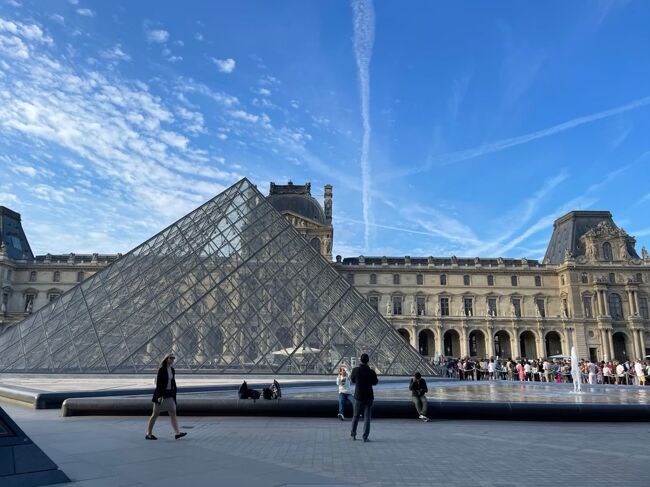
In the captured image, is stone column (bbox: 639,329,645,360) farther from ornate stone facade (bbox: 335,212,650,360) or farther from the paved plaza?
the paved plaza

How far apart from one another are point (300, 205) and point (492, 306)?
2423 cm

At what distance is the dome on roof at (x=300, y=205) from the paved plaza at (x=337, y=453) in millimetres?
48405

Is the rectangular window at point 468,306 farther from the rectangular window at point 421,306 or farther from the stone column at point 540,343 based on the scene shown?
the stone column at point 540,343

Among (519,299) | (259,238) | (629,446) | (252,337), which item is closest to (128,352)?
(252,337)

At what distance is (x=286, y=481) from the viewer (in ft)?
13.4

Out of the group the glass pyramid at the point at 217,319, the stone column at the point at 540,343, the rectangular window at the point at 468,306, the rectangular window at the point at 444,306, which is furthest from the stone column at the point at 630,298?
the glass pyramid at the point at 217,319

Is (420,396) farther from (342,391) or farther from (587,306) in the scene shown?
(587,306)

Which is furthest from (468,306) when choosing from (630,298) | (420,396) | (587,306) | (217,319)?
(420,396)

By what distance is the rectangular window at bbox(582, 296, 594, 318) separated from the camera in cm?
5072

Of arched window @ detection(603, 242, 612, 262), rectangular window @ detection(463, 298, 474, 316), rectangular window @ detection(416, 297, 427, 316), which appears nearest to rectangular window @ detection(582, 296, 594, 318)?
arched window @ detection(603, 242, 612, 262)

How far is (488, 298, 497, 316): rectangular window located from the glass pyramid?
127 ft

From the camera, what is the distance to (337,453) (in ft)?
18.0

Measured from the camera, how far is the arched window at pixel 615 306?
166ft

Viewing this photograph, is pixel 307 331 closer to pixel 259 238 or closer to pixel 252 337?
pixel 252 337
